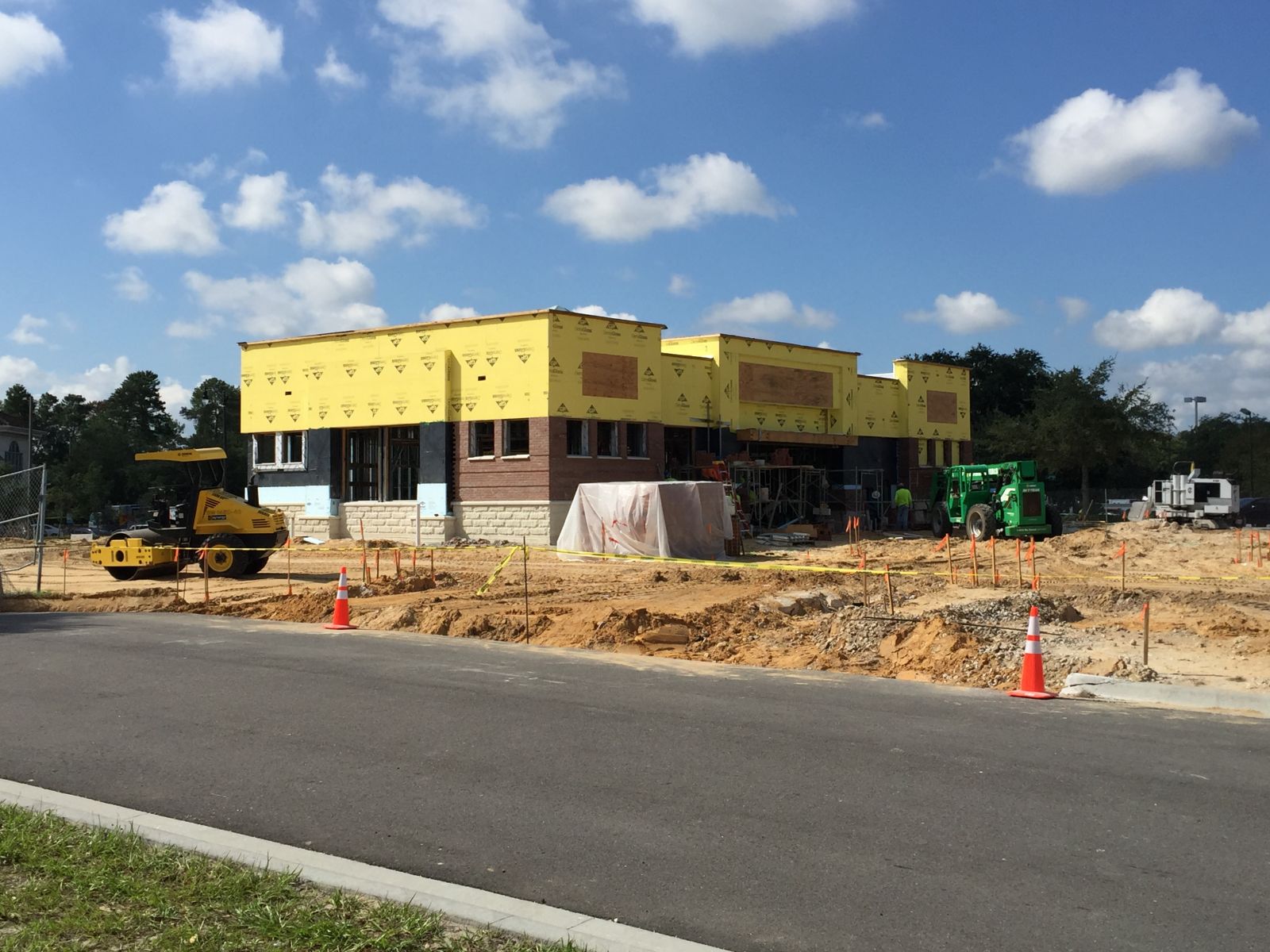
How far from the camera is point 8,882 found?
496 centimetres

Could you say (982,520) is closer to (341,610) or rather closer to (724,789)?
(341,610)

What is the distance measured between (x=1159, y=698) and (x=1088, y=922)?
254 inches

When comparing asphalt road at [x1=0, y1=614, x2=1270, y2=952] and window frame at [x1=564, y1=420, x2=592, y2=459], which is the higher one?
window frame at [x1=564, y1=420, x2=592, y2=459]

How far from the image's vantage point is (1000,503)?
36375 millimetres

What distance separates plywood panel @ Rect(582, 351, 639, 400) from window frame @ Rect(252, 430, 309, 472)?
11.5m

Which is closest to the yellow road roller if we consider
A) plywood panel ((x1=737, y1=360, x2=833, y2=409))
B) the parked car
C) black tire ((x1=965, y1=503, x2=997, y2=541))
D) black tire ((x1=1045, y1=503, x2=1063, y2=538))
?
plywood panel ((x1=737, y1=360, x2=833, y2=409))

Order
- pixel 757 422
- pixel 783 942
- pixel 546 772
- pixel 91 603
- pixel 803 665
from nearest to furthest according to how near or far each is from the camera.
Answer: pixel 783 942
pixel 546 772
pixel 803 665
pixel 91 603
pixel 757 422

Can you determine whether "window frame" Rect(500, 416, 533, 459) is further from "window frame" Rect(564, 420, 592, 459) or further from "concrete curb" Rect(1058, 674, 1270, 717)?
"concrete curb" Rect(1058, 674, 1270, 717)

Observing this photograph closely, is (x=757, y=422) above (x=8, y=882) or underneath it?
above

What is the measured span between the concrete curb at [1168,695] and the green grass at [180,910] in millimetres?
7881

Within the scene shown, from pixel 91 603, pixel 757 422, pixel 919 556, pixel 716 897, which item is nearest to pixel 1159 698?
pixel 716 897

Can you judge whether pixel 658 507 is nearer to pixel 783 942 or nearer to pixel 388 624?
pixel 388 624

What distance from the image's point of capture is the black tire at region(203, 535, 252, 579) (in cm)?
2453

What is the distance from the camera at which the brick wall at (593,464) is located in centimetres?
3491
